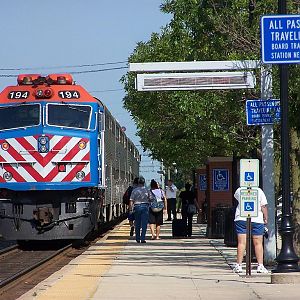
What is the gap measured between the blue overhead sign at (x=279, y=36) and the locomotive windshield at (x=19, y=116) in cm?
1107

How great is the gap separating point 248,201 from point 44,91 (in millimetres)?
10537

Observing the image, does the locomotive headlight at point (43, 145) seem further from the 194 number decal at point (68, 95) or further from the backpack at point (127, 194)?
the backpack at point (127, 194)

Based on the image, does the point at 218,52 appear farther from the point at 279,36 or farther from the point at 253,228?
the point at 279,36

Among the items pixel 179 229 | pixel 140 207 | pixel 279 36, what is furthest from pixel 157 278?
pixel 179 229

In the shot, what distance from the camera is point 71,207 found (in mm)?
26812

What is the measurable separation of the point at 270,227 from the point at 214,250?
4993 millimetres

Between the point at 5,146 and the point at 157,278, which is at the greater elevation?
the point at 5,146

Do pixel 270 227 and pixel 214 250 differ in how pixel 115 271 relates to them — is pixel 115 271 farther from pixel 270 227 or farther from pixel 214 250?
pixel 214 250

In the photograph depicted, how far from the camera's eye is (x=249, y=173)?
18250 millimetres

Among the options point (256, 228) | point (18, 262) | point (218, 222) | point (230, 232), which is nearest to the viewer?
point (256, 228)

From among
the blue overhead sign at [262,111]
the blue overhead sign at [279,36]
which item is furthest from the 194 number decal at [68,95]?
the blue overhead sign at [279,36]

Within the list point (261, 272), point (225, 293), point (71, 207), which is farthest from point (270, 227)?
point (71, 207)

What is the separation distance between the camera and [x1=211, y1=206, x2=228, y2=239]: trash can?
2988 cm

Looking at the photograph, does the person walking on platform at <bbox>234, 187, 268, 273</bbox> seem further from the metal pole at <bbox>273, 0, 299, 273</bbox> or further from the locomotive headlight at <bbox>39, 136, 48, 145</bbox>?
the locomotive headlight at <bbox>39, 136, 48, 145</bbox>
